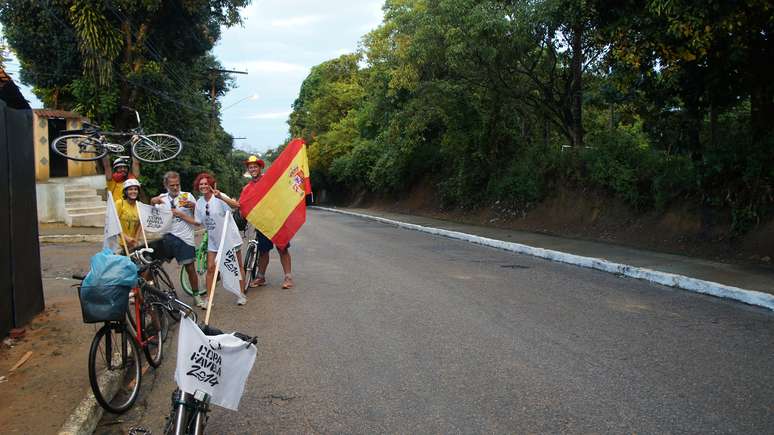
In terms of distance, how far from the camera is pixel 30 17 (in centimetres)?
2469

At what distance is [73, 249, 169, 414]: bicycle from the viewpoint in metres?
4.54

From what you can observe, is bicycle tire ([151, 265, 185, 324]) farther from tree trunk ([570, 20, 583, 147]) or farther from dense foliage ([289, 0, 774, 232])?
tree trunk ([570, 20, 583, 147])

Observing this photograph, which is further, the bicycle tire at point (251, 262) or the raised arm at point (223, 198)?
A: the bicycle tire at point (251, 262)

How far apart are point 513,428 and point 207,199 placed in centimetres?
548

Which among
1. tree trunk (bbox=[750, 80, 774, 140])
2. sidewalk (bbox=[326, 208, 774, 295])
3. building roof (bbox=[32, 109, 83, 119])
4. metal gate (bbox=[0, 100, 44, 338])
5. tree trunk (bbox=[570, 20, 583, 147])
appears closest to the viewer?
metal gate (bbox=[0, 100, 44, 338])

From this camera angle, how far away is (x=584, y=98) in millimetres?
19562

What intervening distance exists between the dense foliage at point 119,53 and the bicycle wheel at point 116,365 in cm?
1966

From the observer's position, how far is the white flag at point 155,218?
722 centimetres

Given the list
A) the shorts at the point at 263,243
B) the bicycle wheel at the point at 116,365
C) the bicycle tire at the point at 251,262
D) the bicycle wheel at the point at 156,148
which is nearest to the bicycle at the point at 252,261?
the bicycle tire at the point at 251,262

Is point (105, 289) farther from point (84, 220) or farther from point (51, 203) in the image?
point (51, 203)

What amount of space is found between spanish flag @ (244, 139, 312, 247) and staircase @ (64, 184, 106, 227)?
11718 millimetres

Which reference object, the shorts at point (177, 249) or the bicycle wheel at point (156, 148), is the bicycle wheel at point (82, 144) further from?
the shorts at point (177, 249)

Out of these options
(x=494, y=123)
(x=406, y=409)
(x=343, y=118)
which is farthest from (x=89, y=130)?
(x=343, y=118)

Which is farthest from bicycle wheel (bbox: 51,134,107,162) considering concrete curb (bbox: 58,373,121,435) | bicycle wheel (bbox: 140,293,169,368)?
concrete curb (bbox: 58,373,121,435)
